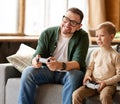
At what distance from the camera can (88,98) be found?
2.33 metres

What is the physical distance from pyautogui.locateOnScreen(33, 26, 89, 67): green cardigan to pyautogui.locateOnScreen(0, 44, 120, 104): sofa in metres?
0.27

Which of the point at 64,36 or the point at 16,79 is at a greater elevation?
the point at 64,36

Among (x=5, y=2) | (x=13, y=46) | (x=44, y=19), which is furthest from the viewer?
(x=44, y=19)

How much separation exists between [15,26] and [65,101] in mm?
1840

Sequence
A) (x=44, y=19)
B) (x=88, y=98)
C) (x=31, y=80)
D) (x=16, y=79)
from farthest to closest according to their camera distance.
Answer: (x=44, y=19), (x=16, y=79), (x=31, y=80), (x=88, y=98)

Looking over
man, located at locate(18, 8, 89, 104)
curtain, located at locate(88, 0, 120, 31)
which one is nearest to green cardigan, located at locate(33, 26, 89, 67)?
man, located at locate(18, 8, 89, 104)

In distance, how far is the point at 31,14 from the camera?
4156 mm

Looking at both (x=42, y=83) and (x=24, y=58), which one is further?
(x=24, y=58)

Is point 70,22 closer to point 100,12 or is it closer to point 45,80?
point 45,80

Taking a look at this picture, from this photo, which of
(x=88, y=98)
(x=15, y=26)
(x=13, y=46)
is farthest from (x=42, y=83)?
(x=15, y=26)

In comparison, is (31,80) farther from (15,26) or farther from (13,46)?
(15,26)

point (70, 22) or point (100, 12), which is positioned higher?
point (100, 12)

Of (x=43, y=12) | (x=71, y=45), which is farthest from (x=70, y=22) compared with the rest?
(x=43, y=12)

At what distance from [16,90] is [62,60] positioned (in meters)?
0.48
